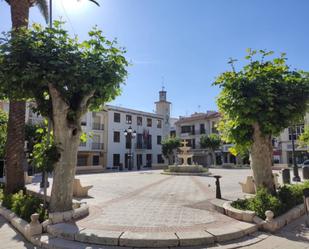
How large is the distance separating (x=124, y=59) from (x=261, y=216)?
533cm

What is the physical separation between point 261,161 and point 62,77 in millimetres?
6042

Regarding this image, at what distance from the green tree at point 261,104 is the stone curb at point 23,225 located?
5721 millimetres

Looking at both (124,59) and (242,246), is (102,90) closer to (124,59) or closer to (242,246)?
(124,59)

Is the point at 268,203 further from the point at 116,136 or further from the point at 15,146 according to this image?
the point at 116,136

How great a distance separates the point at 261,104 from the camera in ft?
23.0

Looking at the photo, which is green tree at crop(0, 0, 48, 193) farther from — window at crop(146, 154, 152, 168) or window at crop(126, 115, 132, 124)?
window at crop(146, 154, 152, 168)

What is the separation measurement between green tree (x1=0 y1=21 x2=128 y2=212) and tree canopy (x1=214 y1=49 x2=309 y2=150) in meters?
3.22

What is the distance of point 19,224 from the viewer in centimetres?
590

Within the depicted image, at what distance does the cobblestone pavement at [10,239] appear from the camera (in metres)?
4.96

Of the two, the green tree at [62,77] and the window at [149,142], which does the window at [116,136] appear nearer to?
the window at [149,142]

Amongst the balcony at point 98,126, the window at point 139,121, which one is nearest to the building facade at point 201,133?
A: the window at point 139,121

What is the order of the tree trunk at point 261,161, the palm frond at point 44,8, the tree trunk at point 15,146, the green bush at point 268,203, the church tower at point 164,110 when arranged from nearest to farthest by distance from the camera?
the green bush at point 268,203 → the tree trunk at point 261,161 → the tree trunk at point 15,146 → the palm frond at point 44,8 → the church tower at point 164,110

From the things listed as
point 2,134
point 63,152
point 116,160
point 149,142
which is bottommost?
point 116,160

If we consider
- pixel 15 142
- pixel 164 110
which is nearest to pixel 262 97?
pixel 15 142
